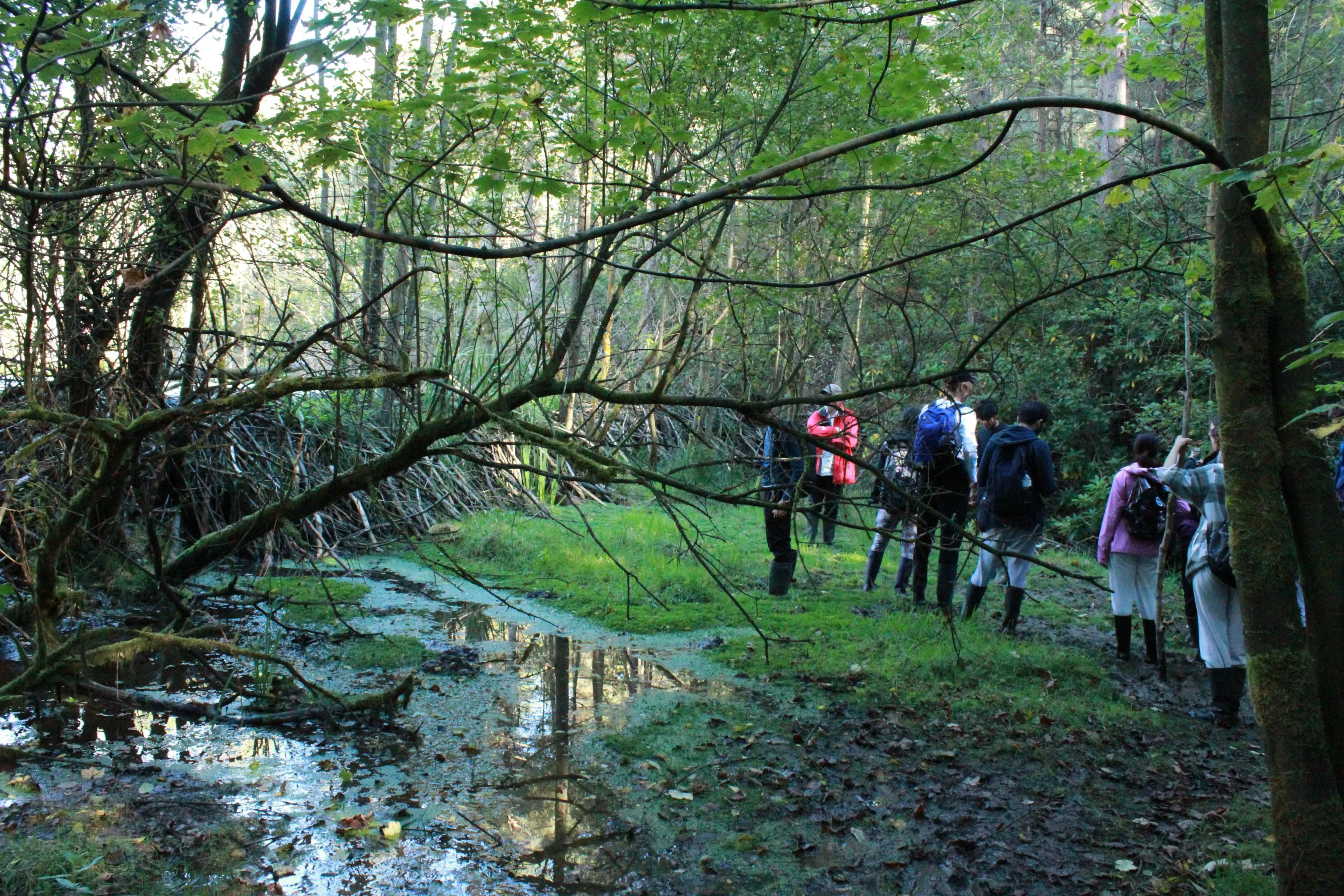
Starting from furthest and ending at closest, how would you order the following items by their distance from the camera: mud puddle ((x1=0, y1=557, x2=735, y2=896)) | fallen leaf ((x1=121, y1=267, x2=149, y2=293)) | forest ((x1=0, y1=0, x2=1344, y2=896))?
fallen leaf ((x1=121, y1=267, x2=149, y2=293)), mud puddle ((x1=0, y1=557, x2=735, y2=896)), forest ((x1=0, y1=0, x2=1344, y2=896))

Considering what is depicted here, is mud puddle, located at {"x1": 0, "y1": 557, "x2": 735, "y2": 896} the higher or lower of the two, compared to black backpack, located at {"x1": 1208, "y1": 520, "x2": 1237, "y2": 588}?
lower

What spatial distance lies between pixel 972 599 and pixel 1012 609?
0.35m

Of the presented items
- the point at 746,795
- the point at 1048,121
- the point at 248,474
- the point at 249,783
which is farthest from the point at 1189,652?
the point at 1048,121

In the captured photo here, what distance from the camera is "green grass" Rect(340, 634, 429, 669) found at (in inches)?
223

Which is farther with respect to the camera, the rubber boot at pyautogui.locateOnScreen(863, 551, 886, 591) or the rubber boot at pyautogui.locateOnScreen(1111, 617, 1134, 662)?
the rubber boot at pyautogui.locateOnScreen(863, 551, 886, 591)

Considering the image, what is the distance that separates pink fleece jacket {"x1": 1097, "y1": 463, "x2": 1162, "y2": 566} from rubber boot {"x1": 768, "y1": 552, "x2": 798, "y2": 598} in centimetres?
243

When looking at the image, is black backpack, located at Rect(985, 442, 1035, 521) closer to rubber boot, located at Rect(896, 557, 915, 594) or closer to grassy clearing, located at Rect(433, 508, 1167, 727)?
grassy clearing, located at Rect(433, 508, 1167, 727)

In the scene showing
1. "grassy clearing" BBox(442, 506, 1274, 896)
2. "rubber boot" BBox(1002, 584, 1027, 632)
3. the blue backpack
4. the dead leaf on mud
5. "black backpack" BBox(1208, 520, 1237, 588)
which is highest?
the blue backpack

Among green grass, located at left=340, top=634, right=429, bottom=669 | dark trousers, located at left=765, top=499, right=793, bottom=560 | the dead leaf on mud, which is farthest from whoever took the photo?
dark trousers, located at left=765, top=499, right=793, bottom=560

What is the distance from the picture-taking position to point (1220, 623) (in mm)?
5098

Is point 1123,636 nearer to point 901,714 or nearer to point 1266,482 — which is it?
point 901,714

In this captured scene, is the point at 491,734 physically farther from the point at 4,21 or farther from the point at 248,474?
the point at 248,474

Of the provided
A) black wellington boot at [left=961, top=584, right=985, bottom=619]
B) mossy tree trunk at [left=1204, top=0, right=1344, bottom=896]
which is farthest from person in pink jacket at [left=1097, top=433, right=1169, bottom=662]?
mossy tree trunk at [left=1204, top=0, right=1344, bottom=896]

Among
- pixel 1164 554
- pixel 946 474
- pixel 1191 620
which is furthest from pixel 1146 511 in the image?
pixel 946 474
